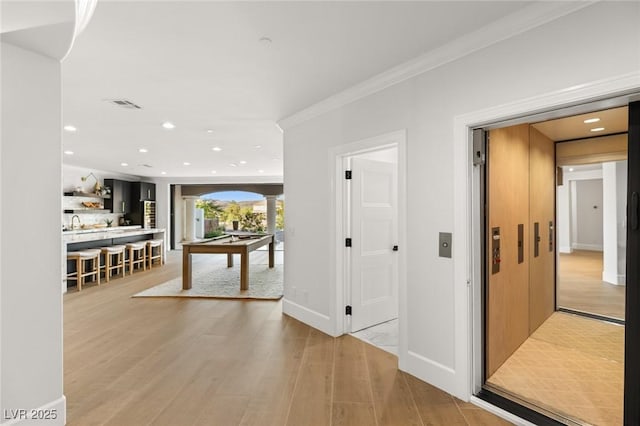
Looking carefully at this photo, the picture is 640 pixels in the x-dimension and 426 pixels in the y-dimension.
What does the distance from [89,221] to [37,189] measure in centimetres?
829

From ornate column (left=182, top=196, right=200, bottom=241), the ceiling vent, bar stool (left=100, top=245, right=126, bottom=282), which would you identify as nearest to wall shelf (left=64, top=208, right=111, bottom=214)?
bar stool (left=100, top=245, right=126, bottom=282)

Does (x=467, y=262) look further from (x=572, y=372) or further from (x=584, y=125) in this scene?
(x=584, y=125)

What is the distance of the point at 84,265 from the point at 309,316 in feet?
16.4

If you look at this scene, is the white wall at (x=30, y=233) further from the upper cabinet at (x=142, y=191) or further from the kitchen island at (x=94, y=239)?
the upper cabinet at (x=142, y=191)

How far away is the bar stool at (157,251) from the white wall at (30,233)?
21.5 feet

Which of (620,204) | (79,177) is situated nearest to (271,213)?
(79,177)

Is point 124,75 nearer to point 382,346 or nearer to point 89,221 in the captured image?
point 382,346

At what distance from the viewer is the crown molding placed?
6.02ft

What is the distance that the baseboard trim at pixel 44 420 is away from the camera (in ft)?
5.87

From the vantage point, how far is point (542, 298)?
384 cm

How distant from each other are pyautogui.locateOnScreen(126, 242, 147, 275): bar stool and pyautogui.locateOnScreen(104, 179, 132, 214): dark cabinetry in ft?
7.69

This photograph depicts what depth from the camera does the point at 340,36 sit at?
2.20 meters

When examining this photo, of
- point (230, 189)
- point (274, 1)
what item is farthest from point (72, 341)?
point (230, 189)

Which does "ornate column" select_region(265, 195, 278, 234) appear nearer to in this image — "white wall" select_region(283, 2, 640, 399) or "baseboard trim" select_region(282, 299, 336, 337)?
"baseboard trim" select_region(282, 299, 336, 337)
